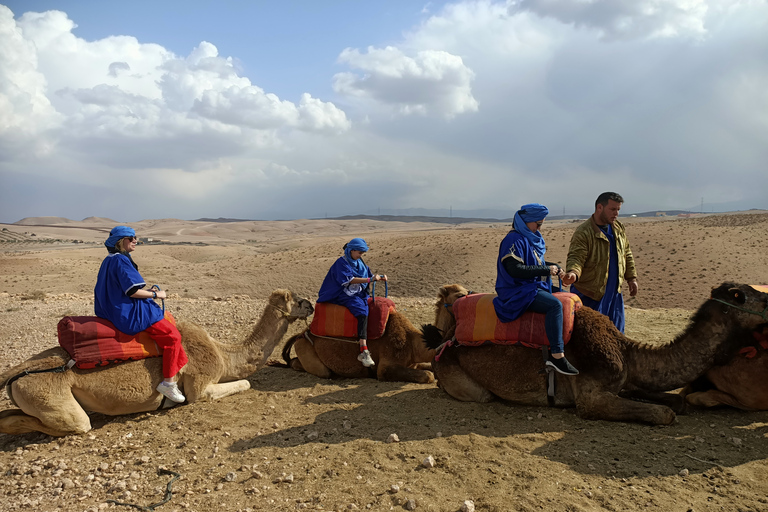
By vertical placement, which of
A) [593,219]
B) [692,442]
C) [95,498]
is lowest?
[95,498]

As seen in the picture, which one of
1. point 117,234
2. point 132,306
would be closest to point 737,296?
point 132,306

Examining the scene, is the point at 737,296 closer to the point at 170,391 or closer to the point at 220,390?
the point at 220,390

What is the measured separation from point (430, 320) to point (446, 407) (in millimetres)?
5037

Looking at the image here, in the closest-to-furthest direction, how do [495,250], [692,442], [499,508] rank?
[499,508] < [692,442] < [495,250]

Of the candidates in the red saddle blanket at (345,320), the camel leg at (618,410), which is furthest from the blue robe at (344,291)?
the camel leg at (618,410)

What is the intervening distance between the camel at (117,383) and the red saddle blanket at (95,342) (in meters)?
0.12

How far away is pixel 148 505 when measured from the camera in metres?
4.25

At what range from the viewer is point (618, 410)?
5.33 meters

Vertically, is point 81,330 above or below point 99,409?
above

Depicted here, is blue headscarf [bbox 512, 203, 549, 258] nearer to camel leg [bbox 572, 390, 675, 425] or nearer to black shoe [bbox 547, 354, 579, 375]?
black shoe [bbox 547, 354, 579, 375]

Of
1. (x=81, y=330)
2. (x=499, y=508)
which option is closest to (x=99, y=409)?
(x=81, y=330)

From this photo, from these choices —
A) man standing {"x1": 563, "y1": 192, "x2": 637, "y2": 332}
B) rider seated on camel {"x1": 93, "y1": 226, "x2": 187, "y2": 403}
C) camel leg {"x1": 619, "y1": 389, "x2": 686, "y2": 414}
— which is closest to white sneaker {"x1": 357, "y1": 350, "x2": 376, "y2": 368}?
rider seated on camel {"x1": 93, "y1": 226, "x2": 187, "y2": 403}

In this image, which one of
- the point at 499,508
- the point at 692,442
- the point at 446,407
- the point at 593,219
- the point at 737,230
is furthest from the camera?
the point at 737,230

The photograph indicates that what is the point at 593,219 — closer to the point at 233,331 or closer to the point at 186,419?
the point at 186,419
